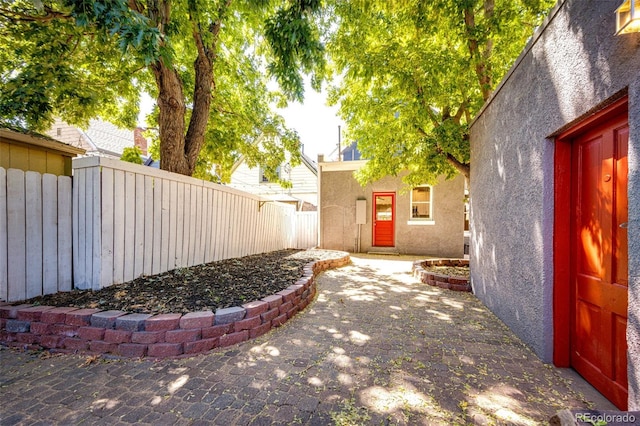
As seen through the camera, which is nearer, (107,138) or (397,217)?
(397,217)

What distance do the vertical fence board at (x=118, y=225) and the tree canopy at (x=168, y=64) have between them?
141 centimetres

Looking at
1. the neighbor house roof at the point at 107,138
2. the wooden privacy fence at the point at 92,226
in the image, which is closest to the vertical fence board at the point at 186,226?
the wooden privacy fence at the point at 92,226

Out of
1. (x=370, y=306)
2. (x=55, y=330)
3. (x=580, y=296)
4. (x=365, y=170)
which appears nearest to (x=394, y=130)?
(x=365, y=170)

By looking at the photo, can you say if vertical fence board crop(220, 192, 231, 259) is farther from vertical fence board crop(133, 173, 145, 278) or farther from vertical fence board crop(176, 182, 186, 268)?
vertical fence board crop(133, 173, 145, 278)

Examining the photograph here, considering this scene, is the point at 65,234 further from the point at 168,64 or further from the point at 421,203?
the point at 421,203

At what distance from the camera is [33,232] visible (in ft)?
9.87

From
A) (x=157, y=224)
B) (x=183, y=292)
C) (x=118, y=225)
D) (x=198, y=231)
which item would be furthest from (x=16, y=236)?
(x=198, y=231)

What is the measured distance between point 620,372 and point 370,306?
2598 mm

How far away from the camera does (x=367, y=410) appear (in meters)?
1.82

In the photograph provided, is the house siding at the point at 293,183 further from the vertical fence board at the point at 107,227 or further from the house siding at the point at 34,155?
the vertical fence board at the point at 107,227

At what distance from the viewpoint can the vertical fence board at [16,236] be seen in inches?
112

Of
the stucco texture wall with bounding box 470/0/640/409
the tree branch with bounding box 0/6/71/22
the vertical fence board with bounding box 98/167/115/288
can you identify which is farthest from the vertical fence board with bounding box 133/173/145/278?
the stucco texture wall with bounding box 470/0/640/409

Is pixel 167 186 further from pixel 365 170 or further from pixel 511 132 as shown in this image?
pixel 511 132

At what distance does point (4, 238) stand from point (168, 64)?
2.60 metres
